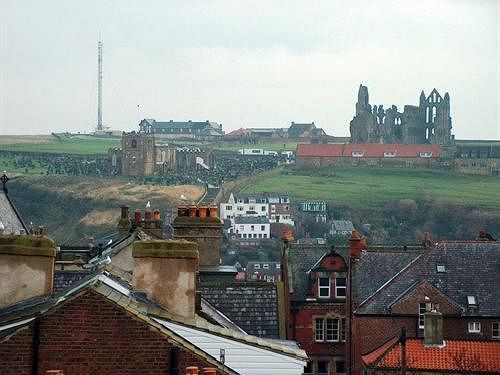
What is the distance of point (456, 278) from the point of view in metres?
41.7

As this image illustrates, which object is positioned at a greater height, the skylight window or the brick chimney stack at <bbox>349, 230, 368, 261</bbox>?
the brick chimney stack at <bbox>349, 230, 368, 261</bbox>

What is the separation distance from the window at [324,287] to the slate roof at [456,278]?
4.25 meters

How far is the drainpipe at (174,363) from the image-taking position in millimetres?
14148

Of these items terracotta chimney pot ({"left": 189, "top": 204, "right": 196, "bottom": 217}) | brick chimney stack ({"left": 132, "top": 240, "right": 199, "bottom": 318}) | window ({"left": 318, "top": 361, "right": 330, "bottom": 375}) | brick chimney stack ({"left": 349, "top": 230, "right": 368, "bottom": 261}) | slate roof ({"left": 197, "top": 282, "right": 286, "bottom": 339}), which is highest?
brick chimney stack ({"left": 132, "top": 240, "right": 199, "bottom": 318})

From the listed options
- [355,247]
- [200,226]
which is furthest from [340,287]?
[200,226]

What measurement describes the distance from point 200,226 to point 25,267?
14.4 metres

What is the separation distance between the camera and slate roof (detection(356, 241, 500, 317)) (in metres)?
41.1

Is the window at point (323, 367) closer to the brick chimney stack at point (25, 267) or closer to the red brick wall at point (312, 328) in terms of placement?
the red brick wall at point (312, 328)

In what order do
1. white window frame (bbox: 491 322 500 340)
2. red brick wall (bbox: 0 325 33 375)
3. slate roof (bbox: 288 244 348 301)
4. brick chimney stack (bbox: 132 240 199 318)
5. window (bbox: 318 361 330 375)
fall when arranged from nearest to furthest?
1. red brick wall (bbox: 0 325 33 375)
2. brick chimney stack (bbox: 132 240 199 318)
3. white window frame (bbox: 491 322 500 340)
4. window (bbox: 318 361 330 375)
5. slate roof (bbox: 288 244 348 301)

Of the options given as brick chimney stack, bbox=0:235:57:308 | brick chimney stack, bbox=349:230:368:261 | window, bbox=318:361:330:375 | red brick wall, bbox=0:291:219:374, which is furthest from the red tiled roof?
Answer: red brick wall, bbox=0:291:219:374

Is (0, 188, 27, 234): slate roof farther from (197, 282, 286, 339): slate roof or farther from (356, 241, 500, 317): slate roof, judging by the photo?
A: (197, 282, 286, 339): slate roof

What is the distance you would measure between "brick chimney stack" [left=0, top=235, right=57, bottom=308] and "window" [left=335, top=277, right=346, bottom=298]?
3152 cm

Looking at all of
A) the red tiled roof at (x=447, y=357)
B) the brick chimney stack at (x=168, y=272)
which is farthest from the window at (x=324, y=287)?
the brick chimney stack at (x=168, y=272)

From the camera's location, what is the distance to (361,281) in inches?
1683
